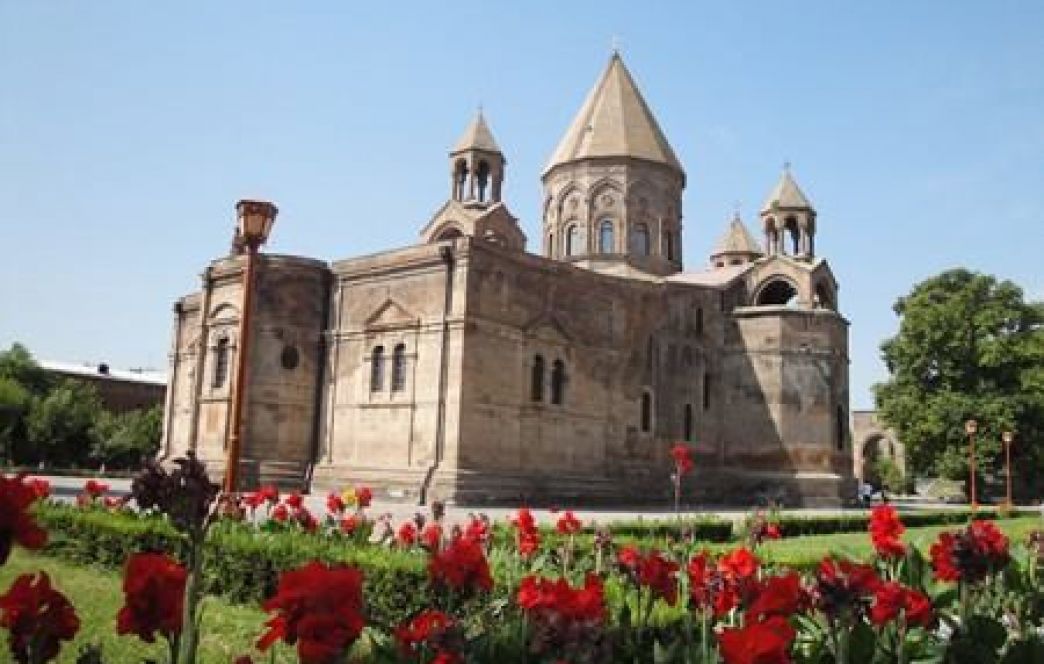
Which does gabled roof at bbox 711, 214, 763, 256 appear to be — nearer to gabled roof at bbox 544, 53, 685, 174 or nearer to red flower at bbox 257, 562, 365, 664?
gabled roof at bbox 544, 53, 685, 174

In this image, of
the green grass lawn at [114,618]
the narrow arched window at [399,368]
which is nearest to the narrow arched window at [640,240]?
the narrow arched window at [399,368]

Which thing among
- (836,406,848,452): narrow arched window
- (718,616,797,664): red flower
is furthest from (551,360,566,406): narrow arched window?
(718,616,797,664): red flower

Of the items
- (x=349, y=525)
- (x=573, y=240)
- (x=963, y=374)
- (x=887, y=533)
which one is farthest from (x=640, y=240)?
(x=887, y=533)

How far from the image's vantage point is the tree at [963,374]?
38.0 metres

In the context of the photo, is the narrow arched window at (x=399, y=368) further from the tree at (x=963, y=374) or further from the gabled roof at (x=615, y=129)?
the tree at (x=963, y=374)

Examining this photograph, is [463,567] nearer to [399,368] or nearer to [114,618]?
[114,618]

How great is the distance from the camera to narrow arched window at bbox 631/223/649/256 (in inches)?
1367

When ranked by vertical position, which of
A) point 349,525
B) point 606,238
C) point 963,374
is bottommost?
point 349,525

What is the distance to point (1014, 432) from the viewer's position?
37.4m

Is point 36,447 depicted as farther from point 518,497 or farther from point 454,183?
point 518,497

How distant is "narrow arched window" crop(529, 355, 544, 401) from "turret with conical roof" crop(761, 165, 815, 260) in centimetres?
1408

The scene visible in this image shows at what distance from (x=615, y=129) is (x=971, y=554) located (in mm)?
32199

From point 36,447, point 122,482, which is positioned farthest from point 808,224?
point 36,447

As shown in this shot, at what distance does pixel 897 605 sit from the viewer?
3928 millimetres
